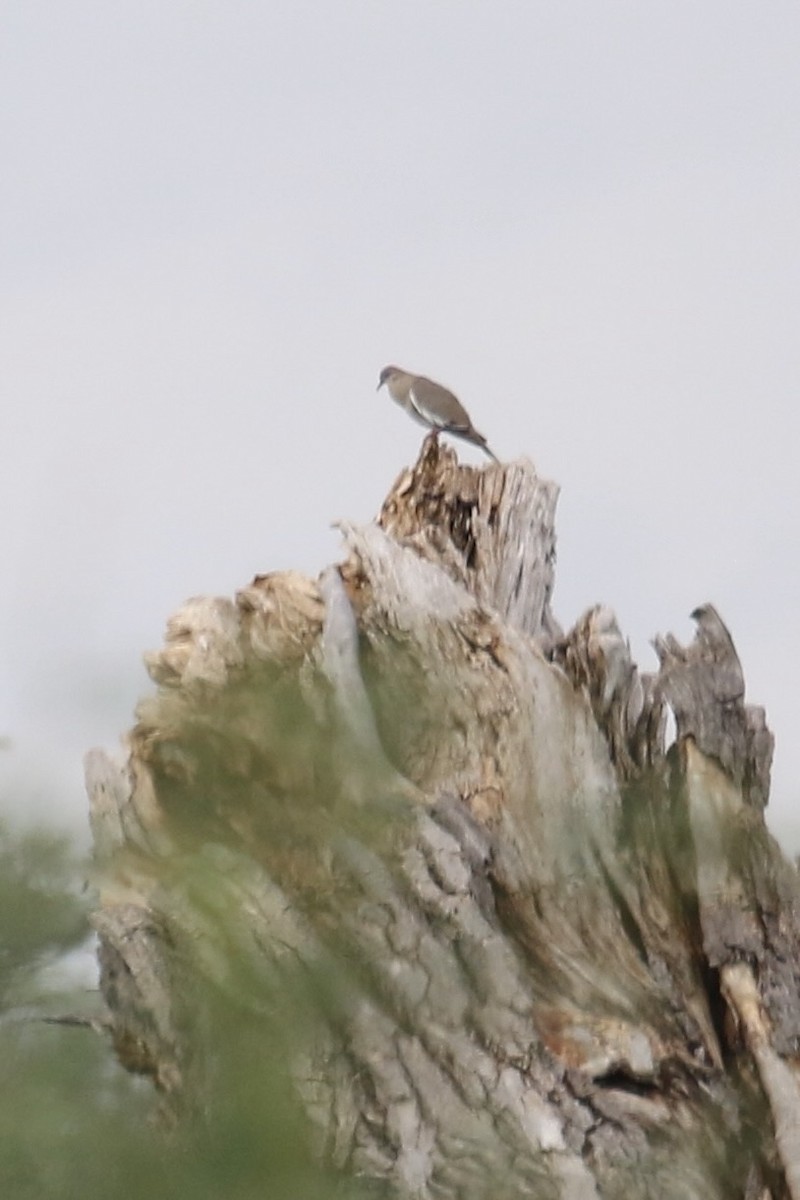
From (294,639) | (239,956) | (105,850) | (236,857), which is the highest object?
(294,639)

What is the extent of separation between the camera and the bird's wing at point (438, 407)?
11305 mm

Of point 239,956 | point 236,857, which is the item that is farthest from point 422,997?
point 239,956

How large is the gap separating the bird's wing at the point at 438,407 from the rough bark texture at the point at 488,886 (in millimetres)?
3068

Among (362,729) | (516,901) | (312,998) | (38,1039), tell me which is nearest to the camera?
(38,1039)

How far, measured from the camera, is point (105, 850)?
23.8ft

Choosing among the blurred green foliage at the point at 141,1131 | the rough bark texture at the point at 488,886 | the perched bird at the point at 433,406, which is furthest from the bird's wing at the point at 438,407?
the blurred green foliage at the point at 141,1131

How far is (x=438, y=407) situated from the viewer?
1148 centimetres

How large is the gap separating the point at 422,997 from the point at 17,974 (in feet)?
4.43

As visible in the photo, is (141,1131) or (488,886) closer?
(141,1131)

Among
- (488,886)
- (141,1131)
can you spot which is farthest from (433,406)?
(141,1131)

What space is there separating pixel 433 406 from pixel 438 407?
0.18 ft

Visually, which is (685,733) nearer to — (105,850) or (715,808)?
(715,808)

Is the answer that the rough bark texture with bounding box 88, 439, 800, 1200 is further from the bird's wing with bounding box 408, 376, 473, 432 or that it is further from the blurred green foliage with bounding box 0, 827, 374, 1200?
the bird's wing with bounding box 408, 376, 473, 432

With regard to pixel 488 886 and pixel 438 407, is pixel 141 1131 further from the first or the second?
pixel 438 407
